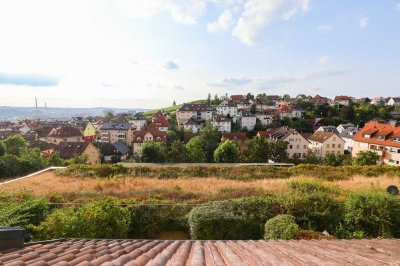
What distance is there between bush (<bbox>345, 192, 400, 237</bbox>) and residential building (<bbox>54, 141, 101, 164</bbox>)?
165 feet

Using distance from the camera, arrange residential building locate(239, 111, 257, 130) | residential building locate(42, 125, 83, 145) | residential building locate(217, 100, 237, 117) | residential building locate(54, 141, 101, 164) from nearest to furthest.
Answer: residential building locate(54, 141, 101, 164) < residential building locate(42, 125, 83, 145) < residential building locate(239, 111, 257, 130) < residential building locate(217, 100, 237, 117)

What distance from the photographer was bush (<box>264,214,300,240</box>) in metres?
8.44

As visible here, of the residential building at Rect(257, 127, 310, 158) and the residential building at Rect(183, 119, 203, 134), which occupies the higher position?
the residential building at Rect(183, 119, 203, 134)

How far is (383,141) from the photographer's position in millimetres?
40875

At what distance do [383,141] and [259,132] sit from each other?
27.4 metres

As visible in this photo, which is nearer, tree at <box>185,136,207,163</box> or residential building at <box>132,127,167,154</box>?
tree at <box>185,136,207,163</box>

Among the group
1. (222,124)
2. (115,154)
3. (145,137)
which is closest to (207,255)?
(145,137)

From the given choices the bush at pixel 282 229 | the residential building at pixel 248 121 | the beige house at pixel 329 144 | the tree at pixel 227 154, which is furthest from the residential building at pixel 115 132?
the bush at pixel 282 229

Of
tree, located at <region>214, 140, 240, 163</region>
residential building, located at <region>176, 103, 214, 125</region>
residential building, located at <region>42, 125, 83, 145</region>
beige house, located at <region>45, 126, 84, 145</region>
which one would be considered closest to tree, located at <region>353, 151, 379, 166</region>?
tree, located at <region>214, 140, 240, 163</region>

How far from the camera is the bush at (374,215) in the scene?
388 inches

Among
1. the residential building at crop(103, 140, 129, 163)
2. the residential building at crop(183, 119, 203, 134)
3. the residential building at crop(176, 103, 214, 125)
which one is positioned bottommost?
the residential building at crop(103, 140, 129, 163)

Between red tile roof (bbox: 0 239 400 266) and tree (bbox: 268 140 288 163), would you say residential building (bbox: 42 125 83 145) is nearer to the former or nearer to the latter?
tree (bbox: 268 140 288 163)

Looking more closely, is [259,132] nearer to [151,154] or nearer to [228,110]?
[228,110]

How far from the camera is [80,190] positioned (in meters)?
15.2
